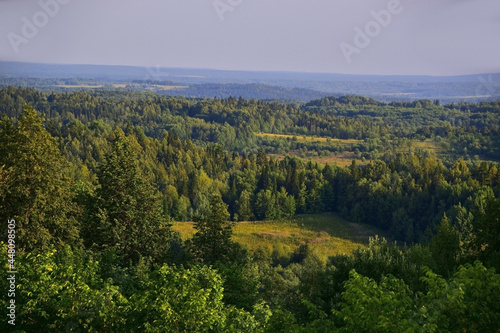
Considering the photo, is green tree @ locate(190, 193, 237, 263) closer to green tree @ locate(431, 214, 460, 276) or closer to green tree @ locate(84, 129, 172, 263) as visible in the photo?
green tree @ locate(84, 129, 172, 263)

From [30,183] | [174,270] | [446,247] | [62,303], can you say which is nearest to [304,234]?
[446,247]

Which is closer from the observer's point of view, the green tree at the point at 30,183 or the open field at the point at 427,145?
the green tree at the point at 30,183

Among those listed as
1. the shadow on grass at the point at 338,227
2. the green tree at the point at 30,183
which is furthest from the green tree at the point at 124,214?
the shadow on grass at the point at 338,227

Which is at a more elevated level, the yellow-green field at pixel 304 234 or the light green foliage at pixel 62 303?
the light green foliage at pixel 62 303

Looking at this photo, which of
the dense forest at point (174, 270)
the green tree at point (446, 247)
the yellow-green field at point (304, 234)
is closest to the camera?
the dense forest at point (174, 270)

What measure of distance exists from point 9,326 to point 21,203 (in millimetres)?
10771

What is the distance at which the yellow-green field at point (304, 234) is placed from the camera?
6531 cm

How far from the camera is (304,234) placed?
7544 cm

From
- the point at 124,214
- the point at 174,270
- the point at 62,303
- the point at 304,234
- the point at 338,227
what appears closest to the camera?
the point at 62,303

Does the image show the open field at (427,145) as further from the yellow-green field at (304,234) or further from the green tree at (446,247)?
the green tree at (446,247)

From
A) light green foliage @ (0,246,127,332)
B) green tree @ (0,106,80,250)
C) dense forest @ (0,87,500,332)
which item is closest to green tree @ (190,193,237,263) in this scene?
dense forest @ (0,87,500,332)

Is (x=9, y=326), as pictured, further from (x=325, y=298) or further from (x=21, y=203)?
(x=325, y=298)

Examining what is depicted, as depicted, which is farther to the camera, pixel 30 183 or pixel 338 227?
pixel 338 227

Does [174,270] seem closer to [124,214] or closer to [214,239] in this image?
[214,239]
